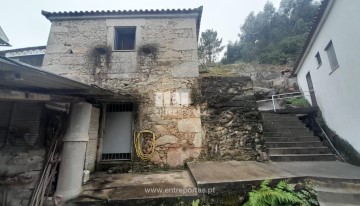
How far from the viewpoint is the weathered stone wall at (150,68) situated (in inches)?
214

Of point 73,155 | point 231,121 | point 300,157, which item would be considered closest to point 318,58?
point 300,157

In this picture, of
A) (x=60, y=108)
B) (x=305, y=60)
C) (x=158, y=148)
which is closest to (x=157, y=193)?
(x=158, y=148)

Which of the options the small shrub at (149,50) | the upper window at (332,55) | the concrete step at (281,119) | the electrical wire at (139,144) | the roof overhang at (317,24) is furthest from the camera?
the concrete step at (281,119)

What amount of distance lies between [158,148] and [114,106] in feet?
6.41

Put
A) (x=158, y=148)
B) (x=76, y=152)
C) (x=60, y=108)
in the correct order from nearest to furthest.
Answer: (x=76, y=152) → (x=60, y=108) → (x=158, y=148)

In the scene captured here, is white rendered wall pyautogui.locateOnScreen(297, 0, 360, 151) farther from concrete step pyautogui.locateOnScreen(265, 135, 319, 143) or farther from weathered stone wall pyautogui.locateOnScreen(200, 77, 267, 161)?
weathered stone wall pyautogui.locateOnScreen(200, 77, 267, 161)

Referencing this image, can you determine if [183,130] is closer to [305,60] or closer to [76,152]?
[76,152]

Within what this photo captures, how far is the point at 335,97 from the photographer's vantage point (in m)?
7.13

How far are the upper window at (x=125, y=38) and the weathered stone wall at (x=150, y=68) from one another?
0.19 m

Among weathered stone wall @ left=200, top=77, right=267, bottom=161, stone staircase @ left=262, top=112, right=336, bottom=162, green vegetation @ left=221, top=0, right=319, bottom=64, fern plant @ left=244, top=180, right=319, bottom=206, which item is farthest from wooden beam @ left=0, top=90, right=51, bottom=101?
green vegetation @ left=221, top=0, right=319, bottom=64

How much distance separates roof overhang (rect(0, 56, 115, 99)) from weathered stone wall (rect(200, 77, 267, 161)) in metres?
3.22

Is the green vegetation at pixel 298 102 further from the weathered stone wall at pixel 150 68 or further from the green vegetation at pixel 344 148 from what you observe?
the weathered stone wall at pixel 150 68

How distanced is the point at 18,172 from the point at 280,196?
15.5 feet

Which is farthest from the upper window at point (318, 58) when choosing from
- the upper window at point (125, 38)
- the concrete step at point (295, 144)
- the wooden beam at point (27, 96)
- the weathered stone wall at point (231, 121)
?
the wooden beam at point (27, 96)
